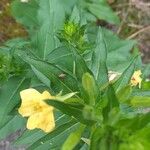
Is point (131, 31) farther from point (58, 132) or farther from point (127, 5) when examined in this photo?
point (58, 132)

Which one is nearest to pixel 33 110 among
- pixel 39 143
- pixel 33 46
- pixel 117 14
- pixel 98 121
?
pixel 98 121

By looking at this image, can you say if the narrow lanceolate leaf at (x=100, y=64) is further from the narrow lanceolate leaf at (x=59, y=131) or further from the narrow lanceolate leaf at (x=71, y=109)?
the narrow lanceolate leaf at (x=71, y=109)

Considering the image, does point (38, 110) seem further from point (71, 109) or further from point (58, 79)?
point (58, 79)

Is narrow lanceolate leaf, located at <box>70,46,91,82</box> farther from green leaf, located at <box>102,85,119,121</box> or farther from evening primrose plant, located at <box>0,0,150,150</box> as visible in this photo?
green leaf, located at <box>102,85,119,121</box>

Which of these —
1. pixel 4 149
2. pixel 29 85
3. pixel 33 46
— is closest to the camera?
pixel 29 85

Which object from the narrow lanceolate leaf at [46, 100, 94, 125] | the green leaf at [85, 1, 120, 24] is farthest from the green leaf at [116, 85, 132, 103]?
the green leaf at [85, 1, 120, 24]

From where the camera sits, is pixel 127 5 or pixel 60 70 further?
pixel 127 5

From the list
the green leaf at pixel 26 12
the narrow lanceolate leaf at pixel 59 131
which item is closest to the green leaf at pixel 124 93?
the narrow lanceolate leaf at pixel 59 131
